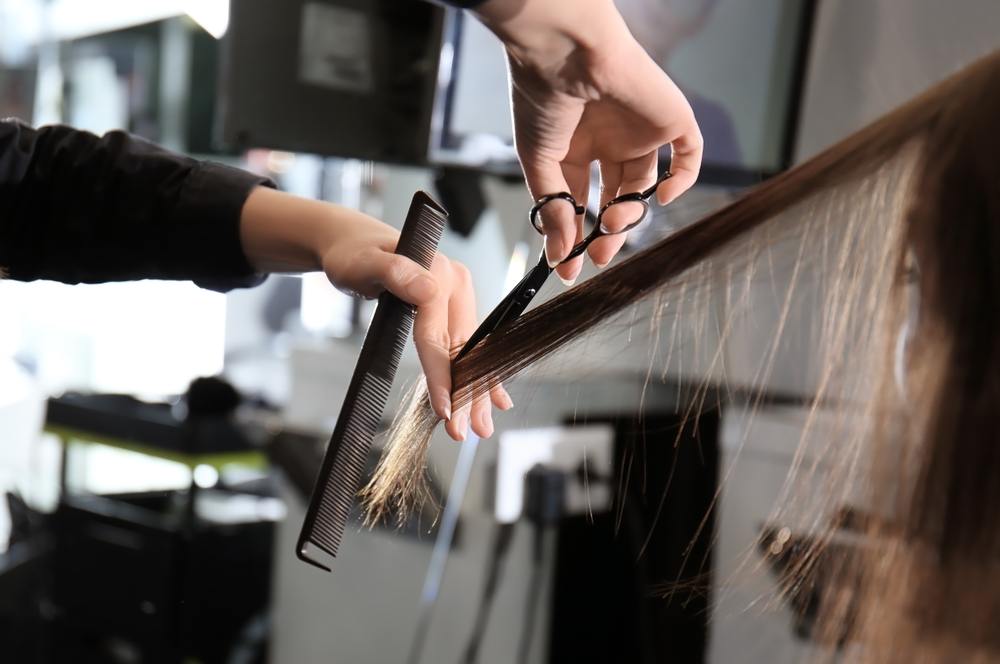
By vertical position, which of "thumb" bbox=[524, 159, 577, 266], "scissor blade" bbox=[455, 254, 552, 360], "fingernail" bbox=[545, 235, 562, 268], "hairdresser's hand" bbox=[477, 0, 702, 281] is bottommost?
"scissor blade" bbox=[455, 254, 552, 360]

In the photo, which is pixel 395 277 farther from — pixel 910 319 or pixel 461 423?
pixel 910 319

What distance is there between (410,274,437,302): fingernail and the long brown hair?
0.35 ft

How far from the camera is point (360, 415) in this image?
549 millimetres

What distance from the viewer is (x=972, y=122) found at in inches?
16.3

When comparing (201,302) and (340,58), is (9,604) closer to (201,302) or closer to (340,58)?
(201,302)

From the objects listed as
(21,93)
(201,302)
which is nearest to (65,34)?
(21,93)

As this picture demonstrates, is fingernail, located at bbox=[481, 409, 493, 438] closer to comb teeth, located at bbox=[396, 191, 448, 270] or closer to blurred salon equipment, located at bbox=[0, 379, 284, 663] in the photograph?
comb teeth, located at bbox=[396, 191, 448, 270]

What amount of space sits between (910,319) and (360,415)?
292 millimetres

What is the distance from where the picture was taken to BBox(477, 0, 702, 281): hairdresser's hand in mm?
546

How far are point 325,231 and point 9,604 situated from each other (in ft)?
5.34

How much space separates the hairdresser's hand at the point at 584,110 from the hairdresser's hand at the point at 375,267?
0.08 metres

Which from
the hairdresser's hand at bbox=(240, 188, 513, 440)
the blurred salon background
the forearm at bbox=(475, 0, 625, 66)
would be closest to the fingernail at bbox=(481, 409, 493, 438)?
the hairdresser's hand at bbox=(240, 188, 513, 440)

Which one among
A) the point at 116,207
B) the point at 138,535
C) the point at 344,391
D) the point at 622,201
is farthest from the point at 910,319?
the point at 138,535

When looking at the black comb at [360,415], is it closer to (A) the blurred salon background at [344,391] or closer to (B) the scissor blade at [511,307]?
(B) the scissor blade at [511,307]
